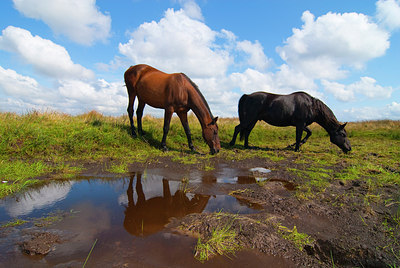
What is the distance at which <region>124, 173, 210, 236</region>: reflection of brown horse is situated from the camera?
7.16ft

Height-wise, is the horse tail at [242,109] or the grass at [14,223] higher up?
the horse tail at [242,109]

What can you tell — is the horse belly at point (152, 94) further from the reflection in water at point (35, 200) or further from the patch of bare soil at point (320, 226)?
the patch of bare soil at point (320, 226)

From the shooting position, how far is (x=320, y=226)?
7.55 ft

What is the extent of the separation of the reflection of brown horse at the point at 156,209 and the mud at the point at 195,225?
11 mm

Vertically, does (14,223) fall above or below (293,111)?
below

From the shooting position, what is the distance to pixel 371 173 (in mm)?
4465

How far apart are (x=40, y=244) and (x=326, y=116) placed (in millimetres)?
8470

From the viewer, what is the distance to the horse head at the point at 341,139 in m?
7.24

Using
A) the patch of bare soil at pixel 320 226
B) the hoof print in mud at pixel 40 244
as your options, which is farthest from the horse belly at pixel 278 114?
the hoof print in mud at pixel 40 244

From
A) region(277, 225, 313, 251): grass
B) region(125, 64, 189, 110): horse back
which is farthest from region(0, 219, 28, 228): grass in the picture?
region(125, 64, 189, 110): horse back

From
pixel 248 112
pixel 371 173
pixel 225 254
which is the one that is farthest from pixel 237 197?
pixel 248 112

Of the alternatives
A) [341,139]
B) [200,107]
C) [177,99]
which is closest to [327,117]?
[341,139]

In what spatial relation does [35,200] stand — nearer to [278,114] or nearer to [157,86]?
[157,86]

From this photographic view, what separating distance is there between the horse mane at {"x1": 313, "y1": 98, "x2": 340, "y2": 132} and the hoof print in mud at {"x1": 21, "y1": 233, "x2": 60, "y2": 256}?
829 centimetres
